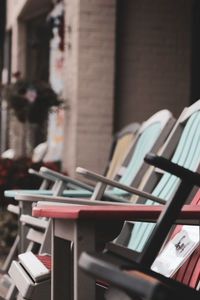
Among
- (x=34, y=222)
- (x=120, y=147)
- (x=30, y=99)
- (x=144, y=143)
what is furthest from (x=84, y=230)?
(x=30, y=99)

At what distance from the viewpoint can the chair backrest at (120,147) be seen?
585cm

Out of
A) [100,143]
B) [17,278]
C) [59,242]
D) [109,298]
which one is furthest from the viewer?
[100,143]

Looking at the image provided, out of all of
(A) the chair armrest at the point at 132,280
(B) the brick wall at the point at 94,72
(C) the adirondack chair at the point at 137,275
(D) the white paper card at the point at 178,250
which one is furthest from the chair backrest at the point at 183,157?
(B) the brick wall at the point at 94,72

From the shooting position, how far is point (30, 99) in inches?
344

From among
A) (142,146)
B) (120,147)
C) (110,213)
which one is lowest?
(120,147)

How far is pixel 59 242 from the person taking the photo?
2.63m

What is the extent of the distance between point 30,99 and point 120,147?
292 centimetres

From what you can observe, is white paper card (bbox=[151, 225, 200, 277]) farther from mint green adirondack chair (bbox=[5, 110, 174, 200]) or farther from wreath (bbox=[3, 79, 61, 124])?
wreath (bbox=[3, 79, 61, 124])

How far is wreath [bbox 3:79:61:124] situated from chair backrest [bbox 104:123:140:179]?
247cm

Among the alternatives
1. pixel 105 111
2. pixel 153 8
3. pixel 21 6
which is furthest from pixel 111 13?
pixel 21 6

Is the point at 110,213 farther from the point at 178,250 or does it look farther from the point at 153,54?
the point at 153,54

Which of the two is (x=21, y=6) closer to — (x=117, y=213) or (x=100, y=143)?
(x=100, y=143)

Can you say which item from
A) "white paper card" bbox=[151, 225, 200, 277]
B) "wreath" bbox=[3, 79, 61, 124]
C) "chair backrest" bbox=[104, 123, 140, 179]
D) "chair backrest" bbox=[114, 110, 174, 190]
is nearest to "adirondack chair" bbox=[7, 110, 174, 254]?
"chair backrest" bbox=[114, 110, 174, 190]

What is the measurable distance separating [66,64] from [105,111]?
0.95 meters
